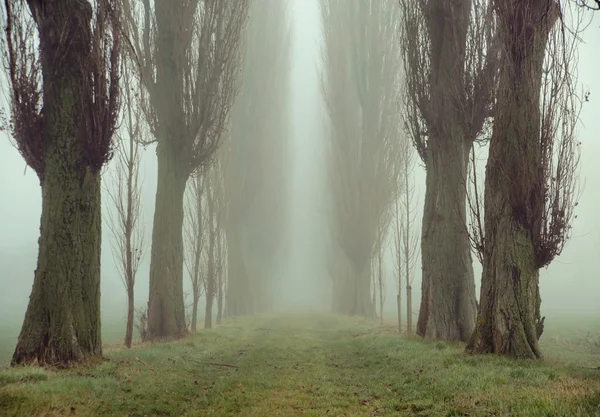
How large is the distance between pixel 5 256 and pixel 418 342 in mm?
57212

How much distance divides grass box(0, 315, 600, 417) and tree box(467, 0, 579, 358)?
2.97 feet

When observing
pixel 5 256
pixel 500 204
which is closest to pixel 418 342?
pixel 500 204

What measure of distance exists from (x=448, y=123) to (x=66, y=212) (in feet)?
28.4

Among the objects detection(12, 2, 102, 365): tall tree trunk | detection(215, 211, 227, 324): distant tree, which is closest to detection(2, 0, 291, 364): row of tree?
detection(12, 2, 102, 365): tall tree trunk

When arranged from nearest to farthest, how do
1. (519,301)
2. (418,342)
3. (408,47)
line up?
1. (519,301)
2. (418,342)
3. (408,47)

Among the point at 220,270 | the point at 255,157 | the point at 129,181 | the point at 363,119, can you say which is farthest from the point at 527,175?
the point at 255,157

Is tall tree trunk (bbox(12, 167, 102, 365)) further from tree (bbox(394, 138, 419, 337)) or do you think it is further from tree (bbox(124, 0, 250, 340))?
tree (bbox(394, 138, 419, 337))

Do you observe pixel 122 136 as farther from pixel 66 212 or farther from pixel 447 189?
pixel 447 189

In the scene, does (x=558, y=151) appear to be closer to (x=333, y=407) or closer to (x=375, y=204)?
(x=333, y=407)

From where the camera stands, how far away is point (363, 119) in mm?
23906

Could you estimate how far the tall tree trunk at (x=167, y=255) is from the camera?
451 inches

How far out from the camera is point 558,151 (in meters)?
7.24

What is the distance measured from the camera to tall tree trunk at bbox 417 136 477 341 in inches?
389

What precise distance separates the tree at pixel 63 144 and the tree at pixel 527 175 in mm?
6568
